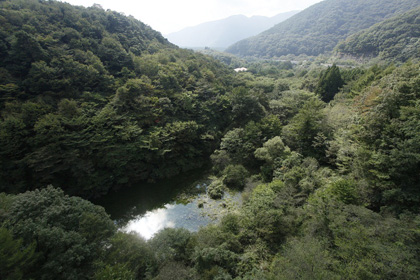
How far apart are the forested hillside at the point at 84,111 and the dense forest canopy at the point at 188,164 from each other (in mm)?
152

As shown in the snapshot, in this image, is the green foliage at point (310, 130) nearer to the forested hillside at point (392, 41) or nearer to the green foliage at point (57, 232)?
the green foliage at point (57, 232)

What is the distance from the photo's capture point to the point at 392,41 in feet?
202

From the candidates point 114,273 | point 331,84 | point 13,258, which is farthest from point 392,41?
point 13,258

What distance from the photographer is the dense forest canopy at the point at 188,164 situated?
8102 mm

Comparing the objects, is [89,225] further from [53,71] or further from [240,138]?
[53,71]

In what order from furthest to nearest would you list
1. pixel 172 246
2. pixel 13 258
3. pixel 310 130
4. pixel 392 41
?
1. pixel 392 41
2. pixel 310 130
3. pixel 172 246
4. pixel 13 258

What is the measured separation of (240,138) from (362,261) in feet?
55.1

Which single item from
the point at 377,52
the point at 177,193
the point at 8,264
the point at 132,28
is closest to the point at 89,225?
the point at 8,264

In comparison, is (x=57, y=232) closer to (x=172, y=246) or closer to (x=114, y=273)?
(x=114, y=273)

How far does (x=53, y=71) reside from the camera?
886 inches

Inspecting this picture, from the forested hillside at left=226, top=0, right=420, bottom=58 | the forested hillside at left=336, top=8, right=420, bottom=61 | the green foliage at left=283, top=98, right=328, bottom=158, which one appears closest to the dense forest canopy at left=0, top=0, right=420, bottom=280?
the green foliage at left=283, top=98, right=328, bottom=158

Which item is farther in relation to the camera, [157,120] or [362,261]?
[157,120]

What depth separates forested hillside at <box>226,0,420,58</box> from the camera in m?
124

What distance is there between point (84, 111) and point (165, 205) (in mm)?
13793
